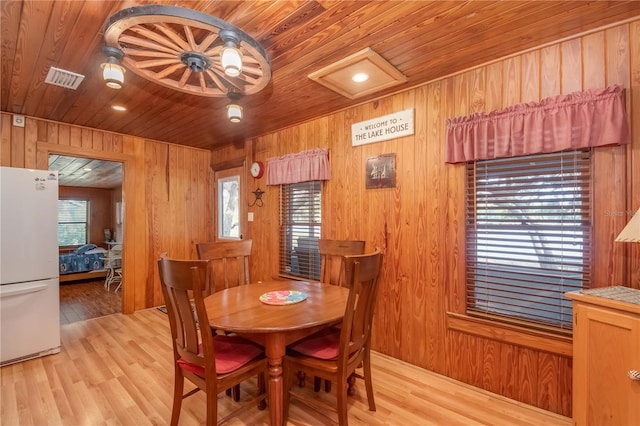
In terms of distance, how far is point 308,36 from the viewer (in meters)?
1.76

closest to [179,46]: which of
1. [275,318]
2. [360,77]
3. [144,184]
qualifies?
[360,77]

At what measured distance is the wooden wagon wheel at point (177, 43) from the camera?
127cm

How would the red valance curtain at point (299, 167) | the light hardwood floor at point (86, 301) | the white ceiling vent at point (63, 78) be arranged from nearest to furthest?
the white ceiling vent at point (63, 78) → the red valance curtain at point (299, 167) → the light hardwood floor at point (86, 301)

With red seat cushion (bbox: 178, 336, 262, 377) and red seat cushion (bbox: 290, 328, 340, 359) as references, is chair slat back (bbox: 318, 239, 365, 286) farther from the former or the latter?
red seat cushion (bbox: 178, 336, 262, 377)

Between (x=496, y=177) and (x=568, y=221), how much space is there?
→ 0.49 m

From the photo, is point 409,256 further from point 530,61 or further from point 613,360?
point 530,61

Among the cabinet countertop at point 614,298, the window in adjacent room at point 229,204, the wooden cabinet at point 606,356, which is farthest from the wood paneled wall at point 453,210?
the window in adjacent room at point 229,204

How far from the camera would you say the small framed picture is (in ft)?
8.48

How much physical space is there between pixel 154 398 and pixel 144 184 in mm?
2829

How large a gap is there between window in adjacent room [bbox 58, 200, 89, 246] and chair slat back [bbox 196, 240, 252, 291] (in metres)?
7.29

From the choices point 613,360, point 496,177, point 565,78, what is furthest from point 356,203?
point 613,360

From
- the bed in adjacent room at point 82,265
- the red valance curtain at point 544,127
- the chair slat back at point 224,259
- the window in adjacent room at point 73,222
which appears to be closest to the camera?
the red valance curtain at point 544,127

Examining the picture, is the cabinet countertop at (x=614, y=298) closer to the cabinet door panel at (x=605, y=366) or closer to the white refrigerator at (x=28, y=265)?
the cabinet door panel at (x=605, y=366)

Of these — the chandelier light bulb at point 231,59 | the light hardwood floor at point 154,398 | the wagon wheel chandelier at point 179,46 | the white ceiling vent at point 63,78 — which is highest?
the white ceiling vent at point 63,78
